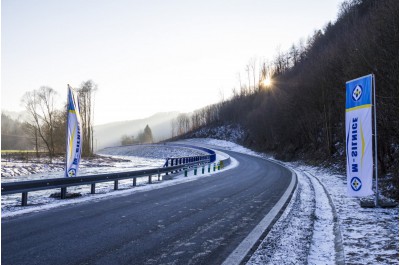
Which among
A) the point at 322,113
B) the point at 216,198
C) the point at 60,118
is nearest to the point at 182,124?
the point at 60,118

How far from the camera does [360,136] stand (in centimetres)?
832

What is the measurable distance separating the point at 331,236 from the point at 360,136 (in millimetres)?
3757

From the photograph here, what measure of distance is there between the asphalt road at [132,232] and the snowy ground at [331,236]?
0.68 meters

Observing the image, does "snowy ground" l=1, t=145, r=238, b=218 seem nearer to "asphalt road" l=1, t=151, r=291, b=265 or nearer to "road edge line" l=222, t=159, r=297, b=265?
"asphalt road" l=1, t=151, r=291, b=265

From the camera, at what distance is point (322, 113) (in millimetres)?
32688

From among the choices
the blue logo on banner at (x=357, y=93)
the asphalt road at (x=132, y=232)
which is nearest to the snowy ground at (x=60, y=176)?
the asphalt road at (x=132, y=232)

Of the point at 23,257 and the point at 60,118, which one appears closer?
the point at 23,257

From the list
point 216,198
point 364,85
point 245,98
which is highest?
point 245,98

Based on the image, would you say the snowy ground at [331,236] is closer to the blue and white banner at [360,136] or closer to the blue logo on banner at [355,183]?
the blue logo on banner at [355,183]

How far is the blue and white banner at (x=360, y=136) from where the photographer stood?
8.04m

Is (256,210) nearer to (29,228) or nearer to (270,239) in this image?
(270,239)

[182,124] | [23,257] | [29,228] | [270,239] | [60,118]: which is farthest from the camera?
[182,124]

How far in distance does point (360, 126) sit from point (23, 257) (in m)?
8.53

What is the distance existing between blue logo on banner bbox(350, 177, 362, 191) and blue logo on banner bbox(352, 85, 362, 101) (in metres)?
2.35
